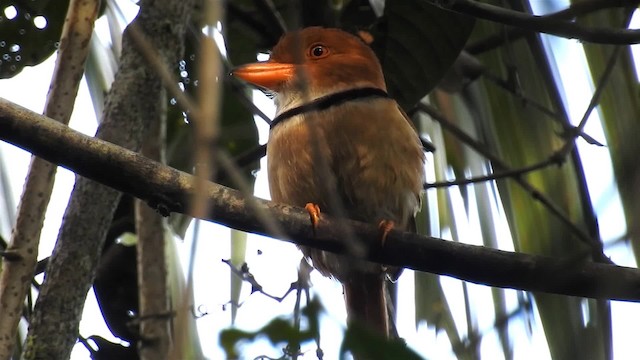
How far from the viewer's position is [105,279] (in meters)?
2.85

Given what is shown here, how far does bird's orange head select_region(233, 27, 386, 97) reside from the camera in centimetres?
283

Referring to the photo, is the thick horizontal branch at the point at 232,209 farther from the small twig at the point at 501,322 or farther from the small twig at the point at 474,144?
the small twig at the point at 501,322

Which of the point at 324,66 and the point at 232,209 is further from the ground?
the point at 324,66

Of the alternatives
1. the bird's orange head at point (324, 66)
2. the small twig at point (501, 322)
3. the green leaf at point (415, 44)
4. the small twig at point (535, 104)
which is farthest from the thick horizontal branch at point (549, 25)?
the small twig at point (501, 322)

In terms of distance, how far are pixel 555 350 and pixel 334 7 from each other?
2.40 m

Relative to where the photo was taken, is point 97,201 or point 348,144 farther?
point 348,144

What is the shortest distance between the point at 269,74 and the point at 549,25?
3.40ft

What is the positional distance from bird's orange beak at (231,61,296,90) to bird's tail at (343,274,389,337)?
0.68 meters

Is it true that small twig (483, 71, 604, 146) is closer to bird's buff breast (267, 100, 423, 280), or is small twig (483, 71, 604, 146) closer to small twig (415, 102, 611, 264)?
small twig (415, 102, 611, 264)

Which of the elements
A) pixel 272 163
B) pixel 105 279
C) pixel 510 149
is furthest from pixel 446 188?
pixel 105 279

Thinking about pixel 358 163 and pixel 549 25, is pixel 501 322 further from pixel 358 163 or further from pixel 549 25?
pixel 358 163

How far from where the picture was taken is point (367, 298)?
307 cm

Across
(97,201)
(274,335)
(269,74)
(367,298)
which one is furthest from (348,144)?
(274,335)

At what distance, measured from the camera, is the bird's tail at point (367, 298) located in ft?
9.93
